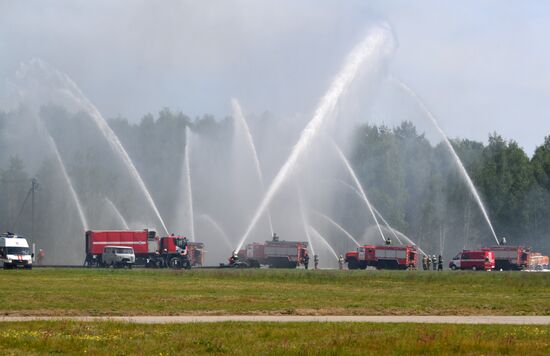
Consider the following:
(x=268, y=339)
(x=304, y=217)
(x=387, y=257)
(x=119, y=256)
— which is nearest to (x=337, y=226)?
(x=304, y=217)

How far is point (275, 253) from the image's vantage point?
110812 mm

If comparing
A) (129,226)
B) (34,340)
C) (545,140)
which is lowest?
(34,340)

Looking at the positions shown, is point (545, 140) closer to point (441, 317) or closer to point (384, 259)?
point (384, 259)

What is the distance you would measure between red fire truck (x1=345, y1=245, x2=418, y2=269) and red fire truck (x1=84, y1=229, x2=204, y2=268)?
20.6 meters

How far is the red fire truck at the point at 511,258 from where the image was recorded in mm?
110000

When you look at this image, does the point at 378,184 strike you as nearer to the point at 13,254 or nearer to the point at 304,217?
the point at 304,217

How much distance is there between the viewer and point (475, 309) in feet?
151

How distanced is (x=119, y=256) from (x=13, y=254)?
1577 centimetres

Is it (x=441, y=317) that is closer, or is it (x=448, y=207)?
(x=441, y=317)

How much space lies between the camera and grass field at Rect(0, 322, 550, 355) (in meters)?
28.6

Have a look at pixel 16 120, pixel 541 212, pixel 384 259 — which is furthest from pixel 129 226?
pixel 541 212

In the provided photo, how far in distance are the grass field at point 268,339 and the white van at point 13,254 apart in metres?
59.8

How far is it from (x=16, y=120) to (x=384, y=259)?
74030mm

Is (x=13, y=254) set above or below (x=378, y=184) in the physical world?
below
